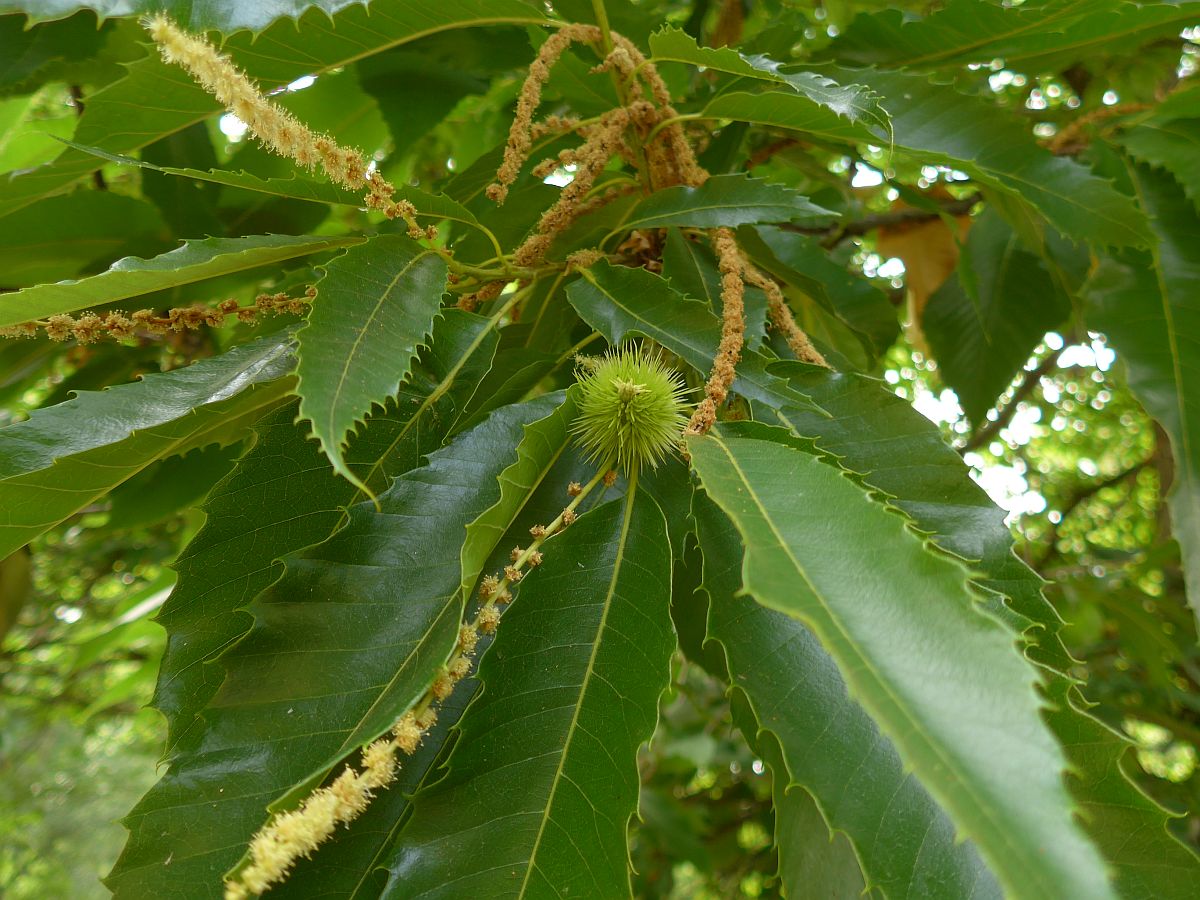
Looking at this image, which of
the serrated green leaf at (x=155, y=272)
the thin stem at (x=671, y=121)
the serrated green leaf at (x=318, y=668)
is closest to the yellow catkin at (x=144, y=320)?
the serrated green leaf at (x=155, y=272)

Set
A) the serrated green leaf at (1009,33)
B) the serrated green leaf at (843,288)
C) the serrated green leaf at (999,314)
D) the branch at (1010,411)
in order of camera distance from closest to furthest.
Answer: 1. the serrated green leaf at (1009,33)
2. the serrated green leaf at (843,288)
3. the serrated green leaf at (999,314)
4. the branch at (1010,411)

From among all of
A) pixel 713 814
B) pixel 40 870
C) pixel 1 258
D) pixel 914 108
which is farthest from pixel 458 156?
pixel 40 870

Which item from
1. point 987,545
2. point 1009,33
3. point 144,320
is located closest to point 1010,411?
point 1009,33

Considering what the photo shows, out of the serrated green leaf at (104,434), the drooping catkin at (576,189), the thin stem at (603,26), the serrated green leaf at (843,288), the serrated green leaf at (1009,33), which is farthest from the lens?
the serrated green leaf at (843,288)

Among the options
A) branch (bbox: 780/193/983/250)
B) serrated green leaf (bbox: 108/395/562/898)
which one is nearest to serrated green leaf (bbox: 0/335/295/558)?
serrated green leaf (bbox: 108/395/562/898)

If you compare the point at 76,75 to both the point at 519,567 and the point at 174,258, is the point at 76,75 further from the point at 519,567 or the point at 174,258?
the point at 519,567

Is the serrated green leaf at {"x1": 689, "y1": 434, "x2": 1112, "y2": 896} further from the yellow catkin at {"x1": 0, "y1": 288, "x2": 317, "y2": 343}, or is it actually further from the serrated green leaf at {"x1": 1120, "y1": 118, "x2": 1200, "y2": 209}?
the serrated green leaf at {"x1": 1120, "y1": 118, "x2": 1200, "y2": 209}

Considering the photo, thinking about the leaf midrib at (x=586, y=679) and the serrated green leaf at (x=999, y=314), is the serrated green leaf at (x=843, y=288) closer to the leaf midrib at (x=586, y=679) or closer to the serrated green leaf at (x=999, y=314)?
the serrated green leaf at (x=999, y=314)
